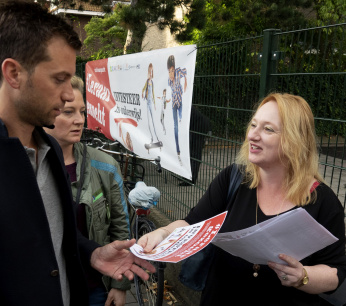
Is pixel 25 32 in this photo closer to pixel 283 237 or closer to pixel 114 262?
pixel 114 262

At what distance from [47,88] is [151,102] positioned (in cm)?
307

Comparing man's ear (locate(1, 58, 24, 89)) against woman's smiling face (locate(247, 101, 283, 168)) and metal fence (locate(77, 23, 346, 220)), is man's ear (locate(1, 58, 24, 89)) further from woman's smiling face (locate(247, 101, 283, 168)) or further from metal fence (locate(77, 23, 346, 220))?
metal fence (locate(77, 23, 346, 220))

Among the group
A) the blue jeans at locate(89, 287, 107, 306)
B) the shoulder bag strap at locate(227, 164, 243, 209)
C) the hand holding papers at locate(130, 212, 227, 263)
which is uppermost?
the shoulder bag strap at locate(227, 164, 243, 209)

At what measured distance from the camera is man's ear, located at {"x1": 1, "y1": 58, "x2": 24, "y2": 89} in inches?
49.3

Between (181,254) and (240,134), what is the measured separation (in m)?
1.92

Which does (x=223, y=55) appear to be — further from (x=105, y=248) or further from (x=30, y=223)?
(x=30, y=223)

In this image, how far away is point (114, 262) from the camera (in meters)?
1.75

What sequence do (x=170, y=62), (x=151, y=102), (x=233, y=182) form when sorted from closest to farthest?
(x=233, y=182), (x=170, y=62), (x=151, y=102)

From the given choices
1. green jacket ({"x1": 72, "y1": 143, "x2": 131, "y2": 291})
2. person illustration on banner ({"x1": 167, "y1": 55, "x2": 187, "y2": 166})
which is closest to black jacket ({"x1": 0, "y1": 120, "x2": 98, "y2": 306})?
green jacket ({"x1": 72, "y1": 143, "x2": 131, "y2": 291})

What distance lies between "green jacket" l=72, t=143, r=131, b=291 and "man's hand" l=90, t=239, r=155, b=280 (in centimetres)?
49

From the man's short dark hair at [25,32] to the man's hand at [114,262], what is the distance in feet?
2.81

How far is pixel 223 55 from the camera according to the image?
3486mm

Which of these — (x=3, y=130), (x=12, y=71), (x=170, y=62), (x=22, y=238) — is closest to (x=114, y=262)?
(x=22, y=238)

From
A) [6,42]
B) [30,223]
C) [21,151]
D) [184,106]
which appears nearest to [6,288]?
[30,223]
